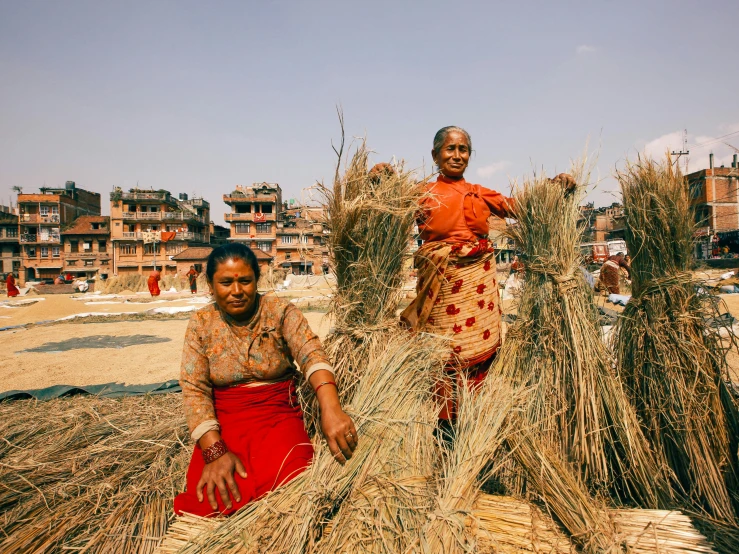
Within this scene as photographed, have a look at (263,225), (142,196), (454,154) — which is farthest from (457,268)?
(142,196)

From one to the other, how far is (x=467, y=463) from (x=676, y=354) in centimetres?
129

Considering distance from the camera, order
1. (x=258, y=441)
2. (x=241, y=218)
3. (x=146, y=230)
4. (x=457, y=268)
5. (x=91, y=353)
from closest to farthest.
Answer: (x=258, y=441) < (x=457, y=268) < (x=91, y=353) < (x=146, y=230) < (x=241, y=218)

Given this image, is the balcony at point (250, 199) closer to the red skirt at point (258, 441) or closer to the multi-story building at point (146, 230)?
the multi-story building at point (146, 230)

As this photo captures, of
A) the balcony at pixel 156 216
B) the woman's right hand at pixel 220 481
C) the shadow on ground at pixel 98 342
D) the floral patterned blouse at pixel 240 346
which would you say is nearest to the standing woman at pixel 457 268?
the floral patterned blouse at pixel 240 346

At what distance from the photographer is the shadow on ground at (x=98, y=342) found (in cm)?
684

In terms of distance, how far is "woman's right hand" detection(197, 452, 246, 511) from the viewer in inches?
66.1

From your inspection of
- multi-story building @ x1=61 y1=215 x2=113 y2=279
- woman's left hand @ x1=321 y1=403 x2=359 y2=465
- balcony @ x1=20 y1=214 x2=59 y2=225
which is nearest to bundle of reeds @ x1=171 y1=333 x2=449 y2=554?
woman's left hand @ x1=321 y1=403 x2=359 y2=465

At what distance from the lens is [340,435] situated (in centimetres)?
162

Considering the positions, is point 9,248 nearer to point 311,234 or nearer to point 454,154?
point 311,234

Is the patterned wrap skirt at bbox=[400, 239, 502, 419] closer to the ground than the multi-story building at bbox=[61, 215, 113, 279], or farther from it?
closer to the ground

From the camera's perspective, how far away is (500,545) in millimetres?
1422

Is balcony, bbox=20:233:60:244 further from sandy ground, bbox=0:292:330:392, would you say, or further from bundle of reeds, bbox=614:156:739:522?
bundle of reeds, bbox=614:156:739:522

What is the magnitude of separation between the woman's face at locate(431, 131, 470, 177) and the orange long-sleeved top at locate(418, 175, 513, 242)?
0.07 m

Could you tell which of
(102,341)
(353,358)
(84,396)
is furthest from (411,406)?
(102,341)
